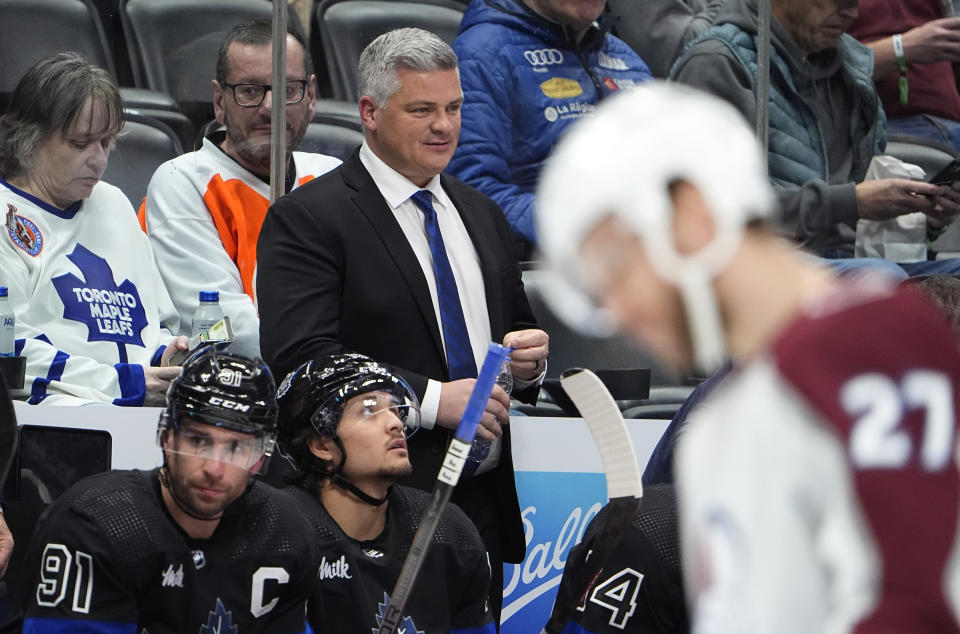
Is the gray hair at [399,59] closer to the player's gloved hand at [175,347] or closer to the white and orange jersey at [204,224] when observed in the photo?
the white and orange jersey at [204,224]

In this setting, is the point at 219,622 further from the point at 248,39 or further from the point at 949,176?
the point at 949,176

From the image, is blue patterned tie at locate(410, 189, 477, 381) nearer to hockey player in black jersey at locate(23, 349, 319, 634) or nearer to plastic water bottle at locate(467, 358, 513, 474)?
plastic water bottle at locate(467, 358, 513, 474)

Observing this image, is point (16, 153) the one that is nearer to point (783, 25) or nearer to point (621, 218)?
point (783, 25)

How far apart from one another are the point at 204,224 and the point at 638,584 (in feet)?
5.21

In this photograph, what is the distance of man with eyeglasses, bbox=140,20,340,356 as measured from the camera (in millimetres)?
3562

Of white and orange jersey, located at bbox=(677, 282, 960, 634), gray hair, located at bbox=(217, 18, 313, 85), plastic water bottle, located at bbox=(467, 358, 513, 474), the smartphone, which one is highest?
white and orange jersey, located at bbox=(677, 282, 960, 634)

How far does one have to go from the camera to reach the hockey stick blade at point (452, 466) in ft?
6.73

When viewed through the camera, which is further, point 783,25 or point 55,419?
point 783,25

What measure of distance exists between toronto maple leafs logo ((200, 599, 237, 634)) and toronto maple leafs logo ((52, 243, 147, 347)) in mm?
981

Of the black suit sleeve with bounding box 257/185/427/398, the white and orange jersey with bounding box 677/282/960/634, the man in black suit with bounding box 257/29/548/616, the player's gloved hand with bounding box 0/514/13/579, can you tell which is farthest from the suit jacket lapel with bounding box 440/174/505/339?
the white and orange jersey with bounding box 677/282/960/634

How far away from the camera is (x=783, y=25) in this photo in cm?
406

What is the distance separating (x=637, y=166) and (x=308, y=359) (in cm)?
201

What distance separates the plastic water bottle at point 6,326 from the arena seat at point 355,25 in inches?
54.5

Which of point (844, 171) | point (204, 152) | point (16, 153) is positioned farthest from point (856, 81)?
point (16, 153)
